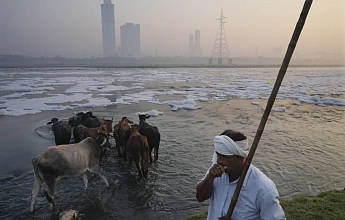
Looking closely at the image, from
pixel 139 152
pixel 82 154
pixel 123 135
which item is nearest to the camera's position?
pixel 82 154

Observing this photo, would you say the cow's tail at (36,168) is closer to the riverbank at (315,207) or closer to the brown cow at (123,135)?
the riverbank at (315,207)

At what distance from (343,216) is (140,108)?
13367mm

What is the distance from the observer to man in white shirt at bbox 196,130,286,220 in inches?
87.0

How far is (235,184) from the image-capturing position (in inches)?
93.6

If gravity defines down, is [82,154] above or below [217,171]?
below

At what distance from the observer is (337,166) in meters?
7.93

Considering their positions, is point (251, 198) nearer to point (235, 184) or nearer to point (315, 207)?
point (235, 184)

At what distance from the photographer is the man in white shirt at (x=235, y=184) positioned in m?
2.21

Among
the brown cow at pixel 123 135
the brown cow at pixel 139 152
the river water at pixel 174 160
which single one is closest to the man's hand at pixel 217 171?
the river water at pixel 174 160

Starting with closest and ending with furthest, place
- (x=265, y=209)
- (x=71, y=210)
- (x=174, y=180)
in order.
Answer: (x=265, y=209) < (x=71, y=210) < (x=174, y=180)

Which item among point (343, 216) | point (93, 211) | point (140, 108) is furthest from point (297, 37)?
point (140, 108)

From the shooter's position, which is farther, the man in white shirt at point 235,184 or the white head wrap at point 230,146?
the white head wrap at point 230,146

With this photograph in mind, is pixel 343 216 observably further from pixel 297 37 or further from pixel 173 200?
pixel 297 37

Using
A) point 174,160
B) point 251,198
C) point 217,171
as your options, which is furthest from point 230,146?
point 174,160
